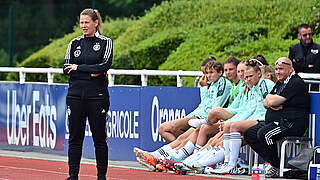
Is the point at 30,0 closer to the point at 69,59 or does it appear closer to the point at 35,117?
the point at 35,117

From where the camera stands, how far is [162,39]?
20016 millimetres

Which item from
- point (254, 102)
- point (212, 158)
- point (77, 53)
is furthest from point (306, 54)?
point (77, 53)

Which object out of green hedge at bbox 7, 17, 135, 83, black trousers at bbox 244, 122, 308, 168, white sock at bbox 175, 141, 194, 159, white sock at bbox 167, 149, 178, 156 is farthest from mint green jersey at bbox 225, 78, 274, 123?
green hedge at bbox 7, 17, 135, 83

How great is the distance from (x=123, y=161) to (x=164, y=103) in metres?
1.28

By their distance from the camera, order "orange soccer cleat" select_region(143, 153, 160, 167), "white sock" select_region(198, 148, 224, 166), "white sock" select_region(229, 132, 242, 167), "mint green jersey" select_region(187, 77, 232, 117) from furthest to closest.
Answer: "mint green jersey" select_region(187, 77, 232, 117), "orange soccer cleat" select_region(143, 153, 160, 167), "white sock" select_region(198, 148, 224, 166), "white sock" select_region(229, 132, 242, 167)

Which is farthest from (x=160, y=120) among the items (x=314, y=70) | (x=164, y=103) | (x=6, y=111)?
(x=6, y=111)

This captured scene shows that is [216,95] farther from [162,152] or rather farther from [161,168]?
[161,168]

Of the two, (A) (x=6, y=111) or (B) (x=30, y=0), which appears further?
(B) (x=30, y=0)

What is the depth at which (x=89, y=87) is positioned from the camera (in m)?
9.98

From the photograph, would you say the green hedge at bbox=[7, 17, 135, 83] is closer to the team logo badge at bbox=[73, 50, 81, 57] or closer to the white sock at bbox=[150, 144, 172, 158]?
the white sock at bbox=[150, 144, 172, 158]

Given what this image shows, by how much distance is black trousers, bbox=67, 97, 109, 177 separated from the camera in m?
10.0

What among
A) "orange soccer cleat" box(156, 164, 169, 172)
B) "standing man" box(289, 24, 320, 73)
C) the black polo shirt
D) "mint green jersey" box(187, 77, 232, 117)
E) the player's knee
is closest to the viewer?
the black polo shirt

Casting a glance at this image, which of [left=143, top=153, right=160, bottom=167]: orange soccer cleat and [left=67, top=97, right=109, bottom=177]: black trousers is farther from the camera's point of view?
[left=143, top=153, right=160, bottom=167]: orange soccer cleat

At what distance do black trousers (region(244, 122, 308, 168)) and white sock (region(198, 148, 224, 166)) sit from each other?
597 mm
